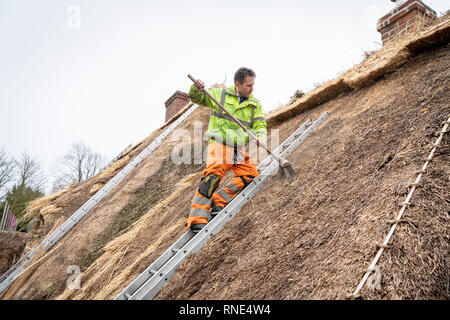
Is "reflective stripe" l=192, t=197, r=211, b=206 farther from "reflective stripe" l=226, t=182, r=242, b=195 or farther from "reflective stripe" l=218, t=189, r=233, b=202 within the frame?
"reflective stripe" l=226, t=182, r=242, b=195

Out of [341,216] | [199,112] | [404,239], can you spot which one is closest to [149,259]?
[341,216]

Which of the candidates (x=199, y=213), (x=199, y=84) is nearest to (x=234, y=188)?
(x=199, y=213)

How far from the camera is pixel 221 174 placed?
121 inches

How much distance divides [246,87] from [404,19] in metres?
3.19

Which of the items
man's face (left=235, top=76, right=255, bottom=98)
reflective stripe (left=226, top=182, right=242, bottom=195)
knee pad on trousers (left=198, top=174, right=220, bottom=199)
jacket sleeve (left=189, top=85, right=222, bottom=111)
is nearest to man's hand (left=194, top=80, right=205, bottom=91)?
jacket sleeve (left=189, top=85, right=222, bottom=111)

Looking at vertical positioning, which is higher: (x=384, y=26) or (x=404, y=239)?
(x=384, y=26)

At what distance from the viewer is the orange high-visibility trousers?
2.97 m

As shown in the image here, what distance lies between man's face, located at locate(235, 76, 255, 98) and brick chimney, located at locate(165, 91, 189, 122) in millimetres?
5721

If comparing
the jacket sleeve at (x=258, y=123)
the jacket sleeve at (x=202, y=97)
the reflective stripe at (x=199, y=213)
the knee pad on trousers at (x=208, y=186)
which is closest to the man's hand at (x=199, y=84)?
the jacket sleeve at (x=202, y=97)

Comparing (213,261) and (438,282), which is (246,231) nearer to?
(213,261)

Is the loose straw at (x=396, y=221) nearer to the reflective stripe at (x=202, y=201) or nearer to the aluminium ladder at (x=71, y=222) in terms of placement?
the reflective stripe at (x=202, y=201)
